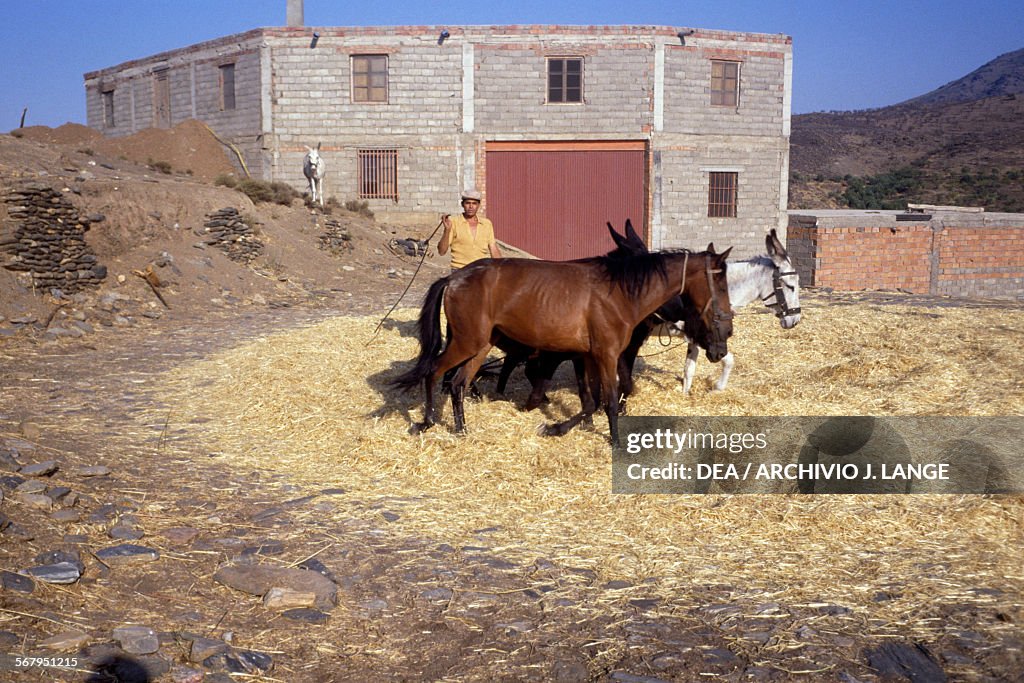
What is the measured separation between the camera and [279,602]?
437 centimetres

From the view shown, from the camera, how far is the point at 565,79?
26.3m

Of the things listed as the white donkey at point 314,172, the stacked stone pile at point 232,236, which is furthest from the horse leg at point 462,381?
the white donkey at point 314,172

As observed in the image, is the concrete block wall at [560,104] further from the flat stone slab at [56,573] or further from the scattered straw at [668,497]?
the flat stone slab at [56,573]

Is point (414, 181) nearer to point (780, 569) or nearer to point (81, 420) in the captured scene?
point (81, 420)

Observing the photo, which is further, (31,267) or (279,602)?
(31,267)

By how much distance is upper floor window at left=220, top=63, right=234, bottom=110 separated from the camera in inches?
1115

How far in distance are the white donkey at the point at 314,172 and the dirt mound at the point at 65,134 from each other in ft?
26.9

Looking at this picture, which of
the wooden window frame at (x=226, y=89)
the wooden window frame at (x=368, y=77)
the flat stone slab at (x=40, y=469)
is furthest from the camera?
the wooden window frame at (x=226, y=89)

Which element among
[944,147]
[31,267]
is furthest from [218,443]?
[944,147]

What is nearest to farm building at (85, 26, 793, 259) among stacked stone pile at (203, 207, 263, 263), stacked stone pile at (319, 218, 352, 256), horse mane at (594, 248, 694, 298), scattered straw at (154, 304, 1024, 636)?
stacked stone pile at (319, 218, 352, 256)

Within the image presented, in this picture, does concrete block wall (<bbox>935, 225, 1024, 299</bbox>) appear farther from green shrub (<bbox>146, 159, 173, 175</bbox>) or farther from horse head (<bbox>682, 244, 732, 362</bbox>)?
green shrub (<bbox>146, 159, 173, 175</bbox>)

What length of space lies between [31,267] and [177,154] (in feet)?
48.4

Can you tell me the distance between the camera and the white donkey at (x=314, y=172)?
2591cm

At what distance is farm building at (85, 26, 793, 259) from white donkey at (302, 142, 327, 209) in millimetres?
597
